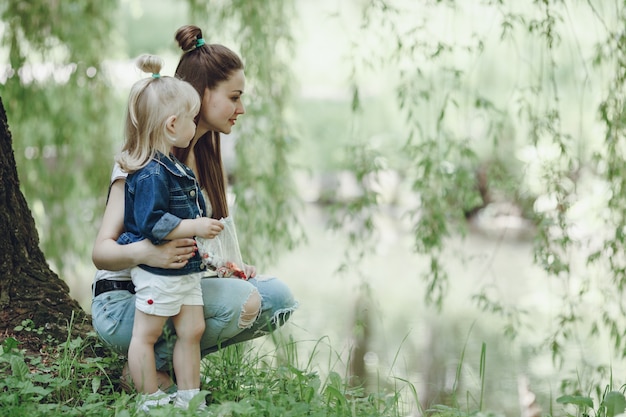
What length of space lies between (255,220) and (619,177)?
168cm

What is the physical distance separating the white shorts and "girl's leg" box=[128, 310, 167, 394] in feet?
0.08

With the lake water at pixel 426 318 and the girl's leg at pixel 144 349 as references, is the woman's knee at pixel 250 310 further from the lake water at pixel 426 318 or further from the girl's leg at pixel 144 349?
the lake water at pixel 426 318

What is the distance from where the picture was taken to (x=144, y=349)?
6.46ft

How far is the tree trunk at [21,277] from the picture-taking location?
233 cm

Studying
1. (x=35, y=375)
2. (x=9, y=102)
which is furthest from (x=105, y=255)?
(x=9, y=102)

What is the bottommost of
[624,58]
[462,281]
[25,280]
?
[462,281]

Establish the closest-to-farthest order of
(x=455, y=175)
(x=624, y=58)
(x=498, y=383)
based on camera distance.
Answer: (x=624, y=58) < (x=455, y=175) < (x=498, y=383)

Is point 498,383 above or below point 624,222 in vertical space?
below

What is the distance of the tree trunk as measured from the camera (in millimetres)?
2334

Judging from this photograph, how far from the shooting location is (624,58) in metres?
3.05

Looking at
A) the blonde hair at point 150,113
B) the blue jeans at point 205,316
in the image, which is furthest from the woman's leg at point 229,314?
the blonde hair at point 150,113

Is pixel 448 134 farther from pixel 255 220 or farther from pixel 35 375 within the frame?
pixel 35 375

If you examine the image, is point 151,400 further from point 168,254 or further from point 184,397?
point 168,254

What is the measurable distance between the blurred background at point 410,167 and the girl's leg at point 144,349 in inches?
20.7
